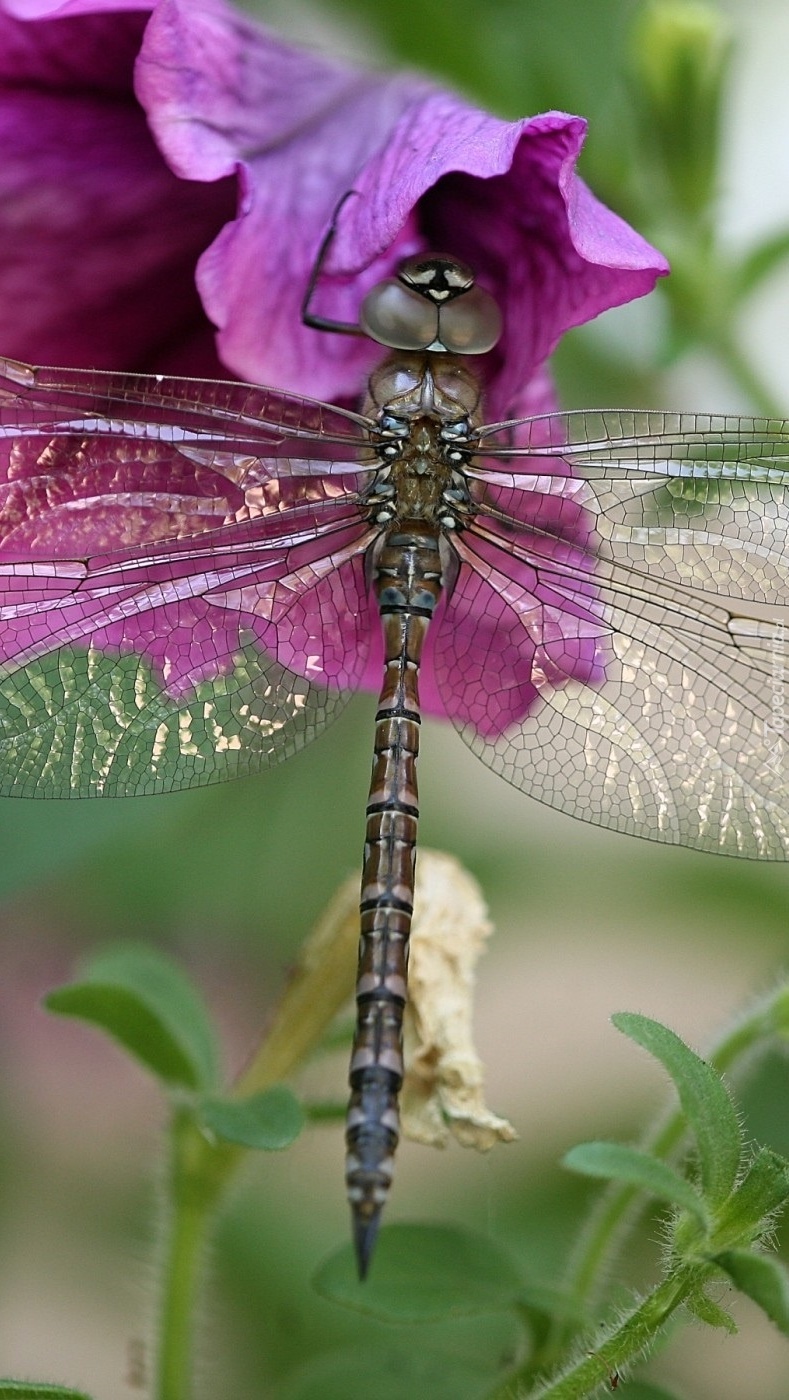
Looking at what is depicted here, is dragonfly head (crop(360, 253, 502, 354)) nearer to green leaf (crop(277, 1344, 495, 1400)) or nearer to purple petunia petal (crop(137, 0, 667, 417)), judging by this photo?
purple petunia petal (crop(137, 0, 667, 417))

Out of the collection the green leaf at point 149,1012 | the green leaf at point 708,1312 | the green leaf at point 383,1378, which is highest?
the green leaf at point 149,1012

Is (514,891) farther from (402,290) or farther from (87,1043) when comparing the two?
(402,290)

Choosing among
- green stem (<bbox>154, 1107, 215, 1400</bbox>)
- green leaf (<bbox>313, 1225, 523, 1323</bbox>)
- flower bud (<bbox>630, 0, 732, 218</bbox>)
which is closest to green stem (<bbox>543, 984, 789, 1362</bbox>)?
green leaf (<bbox>313, 1225, 523, 1323</bbox>)

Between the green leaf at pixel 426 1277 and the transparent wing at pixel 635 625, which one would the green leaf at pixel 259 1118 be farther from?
the transparent wing at pixel 635 625

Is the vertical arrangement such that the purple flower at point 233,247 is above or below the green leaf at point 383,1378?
above

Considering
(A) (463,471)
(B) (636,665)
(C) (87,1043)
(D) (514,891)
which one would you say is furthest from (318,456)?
(C) (87,1043)

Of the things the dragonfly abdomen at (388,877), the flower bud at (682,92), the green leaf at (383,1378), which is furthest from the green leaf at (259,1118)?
the flower bud at (682,92)
